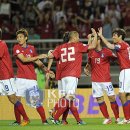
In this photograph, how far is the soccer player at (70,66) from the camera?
53.1 feet

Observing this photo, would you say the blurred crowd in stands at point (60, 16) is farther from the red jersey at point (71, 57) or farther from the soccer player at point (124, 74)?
the red jersey at point (71, 57)

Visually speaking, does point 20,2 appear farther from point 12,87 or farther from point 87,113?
point 12,87

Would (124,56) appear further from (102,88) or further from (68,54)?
(68,54)

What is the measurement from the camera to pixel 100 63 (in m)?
17.1

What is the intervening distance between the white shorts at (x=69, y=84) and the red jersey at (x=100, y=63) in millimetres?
996

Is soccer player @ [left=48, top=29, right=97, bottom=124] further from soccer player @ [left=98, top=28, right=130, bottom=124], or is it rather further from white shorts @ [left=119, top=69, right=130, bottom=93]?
white shorts @ [left=119, top=69, right=130, bottom=93]

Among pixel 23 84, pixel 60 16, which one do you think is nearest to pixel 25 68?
pixel 23 84

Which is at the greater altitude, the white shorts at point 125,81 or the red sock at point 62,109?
the white shorts at point 125,81

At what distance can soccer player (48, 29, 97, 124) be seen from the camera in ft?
53.1

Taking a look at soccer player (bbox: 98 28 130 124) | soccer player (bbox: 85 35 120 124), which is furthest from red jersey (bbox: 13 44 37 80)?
soccer player (bbox: 98 28 130 124)

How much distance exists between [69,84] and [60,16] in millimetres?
8382

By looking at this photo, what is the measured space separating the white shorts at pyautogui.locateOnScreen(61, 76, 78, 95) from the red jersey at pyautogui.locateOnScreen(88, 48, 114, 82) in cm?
100

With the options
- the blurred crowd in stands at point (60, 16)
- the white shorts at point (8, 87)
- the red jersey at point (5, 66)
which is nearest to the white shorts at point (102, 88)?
the white shorts at point (8, 87)

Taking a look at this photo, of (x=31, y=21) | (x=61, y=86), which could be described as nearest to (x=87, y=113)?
(x=61, y=86)
